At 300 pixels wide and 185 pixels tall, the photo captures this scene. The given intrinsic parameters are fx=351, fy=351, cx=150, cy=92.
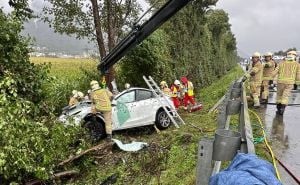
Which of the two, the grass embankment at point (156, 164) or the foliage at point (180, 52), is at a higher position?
the foliage at point (180, 52)

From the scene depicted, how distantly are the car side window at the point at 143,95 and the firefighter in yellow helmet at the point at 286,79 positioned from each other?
172 inches

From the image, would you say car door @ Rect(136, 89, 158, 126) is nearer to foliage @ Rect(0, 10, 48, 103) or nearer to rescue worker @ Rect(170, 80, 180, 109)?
rescue worker @ Rect(170, 80, 180, 109)

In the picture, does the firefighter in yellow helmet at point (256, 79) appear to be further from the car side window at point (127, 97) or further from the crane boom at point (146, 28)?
the crane boom at point (146, 28)

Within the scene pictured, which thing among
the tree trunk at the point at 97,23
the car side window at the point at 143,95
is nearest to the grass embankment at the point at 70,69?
the tree trunk at the point at 97,23

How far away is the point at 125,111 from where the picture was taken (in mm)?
11633

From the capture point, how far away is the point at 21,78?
725 cm

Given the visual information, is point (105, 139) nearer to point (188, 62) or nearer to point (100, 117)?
point (100, 117)

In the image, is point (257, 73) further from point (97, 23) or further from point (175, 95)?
point (97, 23)

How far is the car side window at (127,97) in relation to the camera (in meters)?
11.6

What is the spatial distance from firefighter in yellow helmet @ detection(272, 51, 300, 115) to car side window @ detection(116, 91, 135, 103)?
463 centimetres

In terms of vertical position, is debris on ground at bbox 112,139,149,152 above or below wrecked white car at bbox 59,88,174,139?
below

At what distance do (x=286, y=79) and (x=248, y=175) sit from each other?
893 centimetres

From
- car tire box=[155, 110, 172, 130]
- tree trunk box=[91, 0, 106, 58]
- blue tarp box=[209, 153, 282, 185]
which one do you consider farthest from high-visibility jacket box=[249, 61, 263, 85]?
blue tarp box=[209, 153, 282, 185]

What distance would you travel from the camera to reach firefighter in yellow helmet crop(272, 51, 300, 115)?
10.1 meters
